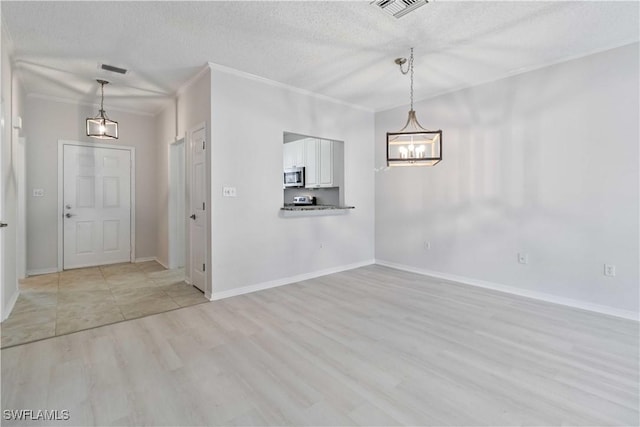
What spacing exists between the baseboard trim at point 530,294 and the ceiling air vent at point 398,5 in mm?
3389

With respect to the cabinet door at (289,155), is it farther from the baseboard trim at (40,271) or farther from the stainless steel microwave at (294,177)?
the baseboard trim at (40,271)

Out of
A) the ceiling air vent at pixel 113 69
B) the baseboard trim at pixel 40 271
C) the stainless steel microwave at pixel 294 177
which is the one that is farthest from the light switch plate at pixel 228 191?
the baseboard trim at pixel 40 271

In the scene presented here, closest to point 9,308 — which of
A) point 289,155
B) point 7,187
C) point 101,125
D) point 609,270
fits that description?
point 7,187

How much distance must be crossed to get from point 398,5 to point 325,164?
3.32 metres

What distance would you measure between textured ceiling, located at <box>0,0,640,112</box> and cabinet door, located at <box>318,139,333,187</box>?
1.50 metres

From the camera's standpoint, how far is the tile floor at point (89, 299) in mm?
2848

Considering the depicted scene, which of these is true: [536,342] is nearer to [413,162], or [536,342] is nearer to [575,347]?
[575,347]

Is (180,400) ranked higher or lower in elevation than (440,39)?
lower

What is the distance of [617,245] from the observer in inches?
124

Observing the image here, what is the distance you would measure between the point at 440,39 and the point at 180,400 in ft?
11.9

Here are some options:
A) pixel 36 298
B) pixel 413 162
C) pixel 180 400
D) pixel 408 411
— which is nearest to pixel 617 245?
pixel 413 162
